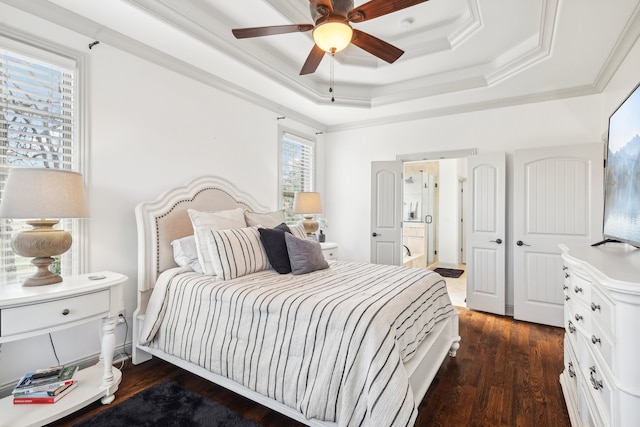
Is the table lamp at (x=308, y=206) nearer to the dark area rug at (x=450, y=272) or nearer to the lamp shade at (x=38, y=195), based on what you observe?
the lamp shade at (x=38, y=195)

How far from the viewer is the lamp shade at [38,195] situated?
171 centimetres

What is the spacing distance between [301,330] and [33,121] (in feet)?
7.57

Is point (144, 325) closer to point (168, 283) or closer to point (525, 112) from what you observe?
point (168, 283)

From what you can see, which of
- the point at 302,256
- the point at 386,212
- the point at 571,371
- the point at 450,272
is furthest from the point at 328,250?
the point at 450,272

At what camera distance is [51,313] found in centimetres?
171

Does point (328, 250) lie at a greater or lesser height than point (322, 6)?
lesser

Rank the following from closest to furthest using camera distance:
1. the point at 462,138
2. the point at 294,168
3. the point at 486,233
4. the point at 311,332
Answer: the point at 311,332, the point at 486,233, the point at 462,138, the point at 294,168

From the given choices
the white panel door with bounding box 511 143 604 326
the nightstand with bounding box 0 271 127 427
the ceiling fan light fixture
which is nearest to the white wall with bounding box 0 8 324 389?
the nightstand with bounding box 0 271 127 427

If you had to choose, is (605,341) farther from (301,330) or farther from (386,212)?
(386,212)

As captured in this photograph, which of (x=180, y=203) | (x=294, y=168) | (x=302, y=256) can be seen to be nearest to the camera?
(x=302, y=256)

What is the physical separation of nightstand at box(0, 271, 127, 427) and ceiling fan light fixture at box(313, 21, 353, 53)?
2.04 metres

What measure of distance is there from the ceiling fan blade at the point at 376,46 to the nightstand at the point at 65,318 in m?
2.26

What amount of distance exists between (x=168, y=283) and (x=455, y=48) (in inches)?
135

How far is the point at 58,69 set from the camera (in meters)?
2.22
